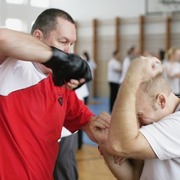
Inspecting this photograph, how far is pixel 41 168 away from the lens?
1.48 metres

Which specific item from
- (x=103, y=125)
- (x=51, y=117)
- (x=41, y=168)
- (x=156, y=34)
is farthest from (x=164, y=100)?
(x=156, y=34)

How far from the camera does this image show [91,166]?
428 cm

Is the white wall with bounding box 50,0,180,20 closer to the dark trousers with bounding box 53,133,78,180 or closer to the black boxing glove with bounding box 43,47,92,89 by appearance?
the dark trousers with bounding box 53,133,78,180

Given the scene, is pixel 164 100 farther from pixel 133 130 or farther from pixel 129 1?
pixel 129 1

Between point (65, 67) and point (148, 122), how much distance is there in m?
0.46

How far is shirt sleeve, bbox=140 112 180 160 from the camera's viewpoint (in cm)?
126

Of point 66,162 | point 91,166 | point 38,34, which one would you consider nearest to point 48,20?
point 38,34

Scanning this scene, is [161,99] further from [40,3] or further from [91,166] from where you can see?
[91,166]

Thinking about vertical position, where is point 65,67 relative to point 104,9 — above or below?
below

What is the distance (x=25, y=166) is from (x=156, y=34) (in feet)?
33.0

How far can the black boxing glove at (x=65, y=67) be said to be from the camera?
1.15 m

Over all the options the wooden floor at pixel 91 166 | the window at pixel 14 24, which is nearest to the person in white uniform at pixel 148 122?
the window at pixel 14 24

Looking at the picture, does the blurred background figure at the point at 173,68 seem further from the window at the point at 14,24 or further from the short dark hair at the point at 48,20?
the short dark hair at the point at 48,20

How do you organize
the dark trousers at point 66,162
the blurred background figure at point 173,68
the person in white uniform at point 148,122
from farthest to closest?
the blurred background figure at point 173,68 → the dark trousers at point 66,162 → the person in white uniform at point 148,122
